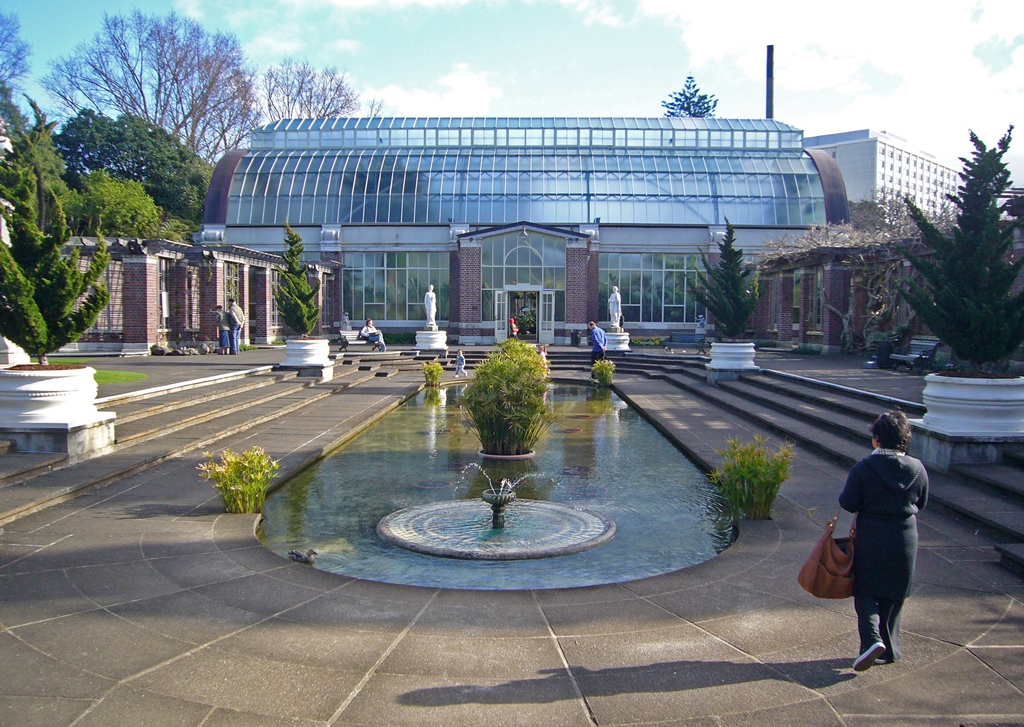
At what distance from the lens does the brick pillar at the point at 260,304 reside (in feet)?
101

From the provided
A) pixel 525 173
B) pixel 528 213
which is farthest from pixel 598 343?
pixel 525 173

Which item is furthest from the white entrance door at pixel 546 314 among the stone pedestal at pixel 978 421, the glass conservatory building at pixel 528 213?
the stone pedestal at pixel 978 421

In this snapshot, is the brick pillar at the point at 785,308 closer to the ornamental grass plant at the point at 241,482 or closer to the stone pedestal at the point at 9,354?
the stone pedestal at the point at 9,354

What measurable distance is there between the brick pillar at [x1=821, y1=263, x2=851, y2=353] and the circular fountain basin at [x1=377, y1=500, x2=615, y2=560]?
68.3 ft

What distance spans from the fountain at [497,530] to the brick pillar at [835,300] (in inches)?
818

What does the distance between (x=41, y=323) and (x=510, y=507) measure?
231 inches

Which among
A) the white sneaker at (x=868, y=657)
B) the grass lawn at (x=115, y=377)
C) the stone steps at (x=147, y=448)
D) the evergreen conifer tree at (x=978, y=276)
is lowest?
the white sneaker at (x=868, y=657)

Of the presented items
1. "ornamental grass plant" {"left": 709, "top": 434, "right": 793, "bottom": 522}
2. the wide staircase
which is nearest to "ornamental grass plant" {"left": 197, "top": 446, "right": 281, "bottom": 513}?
the wide staircase

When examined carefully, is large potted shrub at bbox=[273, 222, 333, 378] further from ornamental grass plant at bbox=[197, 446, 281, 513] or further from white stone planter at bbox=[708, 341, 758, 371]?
ornamental grass plant at bbox=[197, 446, 281, 513]

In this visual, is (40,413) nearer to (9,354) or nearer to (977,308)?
(9,354)

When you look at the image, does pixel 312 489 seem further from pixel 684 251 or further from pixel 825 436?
pixel 684 251

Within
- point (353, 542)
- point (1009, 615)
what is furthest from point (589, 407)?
point (1009, 615)

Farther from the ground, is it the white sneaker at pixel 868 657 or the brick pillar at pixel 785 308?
the brick pillar at pixel 785 308

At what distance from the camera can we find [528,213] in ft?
133
